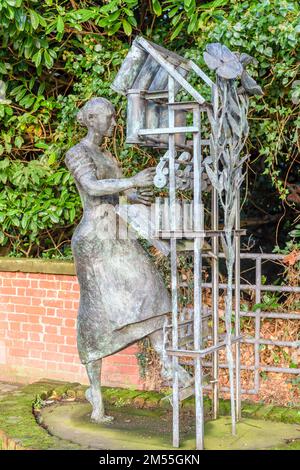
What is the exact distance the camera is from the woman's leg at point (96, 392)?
4949 millimetres

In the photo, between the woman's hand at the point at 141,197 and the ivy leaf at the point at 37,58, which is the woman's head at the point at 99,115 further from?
the ivy leaf at the point at 37,58

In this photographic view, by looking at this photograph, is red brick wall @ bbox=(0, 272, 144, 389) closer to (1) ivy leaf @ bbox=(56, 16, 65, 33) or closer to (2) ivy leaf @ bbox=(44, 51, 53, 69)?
(2) ivy leaf @ bbox=(44, 51, 53, 69)

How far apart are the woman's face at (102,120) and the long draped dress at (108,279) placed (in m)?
0.13

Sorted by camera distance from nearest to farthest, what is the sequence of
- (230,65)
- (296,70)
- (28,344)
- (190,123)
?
(230,65), (296,70), (190,123), (28,344)

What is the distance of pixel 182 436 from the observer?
4680mm

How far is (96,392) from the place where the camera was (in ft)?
16.4

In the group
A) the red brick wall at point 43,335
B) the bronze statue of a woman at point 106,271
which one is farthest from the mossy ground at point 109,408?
the bronze statue of a woman at point 106,271

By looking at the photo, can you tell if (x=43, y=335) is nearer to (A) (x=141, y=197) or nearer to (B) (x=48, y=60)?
(A) (x=141, y=197)

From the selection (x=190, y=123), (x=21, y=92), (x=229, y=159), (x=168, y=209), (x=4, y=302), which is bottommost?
(x=4, y=302)

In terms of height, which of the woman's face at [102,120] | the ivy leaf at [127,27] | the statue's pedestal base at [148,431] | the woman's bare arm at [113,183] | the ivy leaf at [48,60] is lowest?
the statue's pedestal base at [148,431]

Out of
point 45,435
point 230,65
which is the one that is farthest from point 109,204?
point 45,435

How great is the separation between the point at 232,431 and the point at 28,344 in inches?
101

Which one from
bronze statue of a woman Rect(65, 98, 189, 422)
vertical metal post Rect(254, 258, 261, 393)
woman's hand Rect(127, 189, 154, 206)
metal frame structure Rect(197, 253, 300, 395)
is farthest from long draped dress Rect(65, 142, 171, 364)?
vertical metal post Rect(254, 258, 261, 393)

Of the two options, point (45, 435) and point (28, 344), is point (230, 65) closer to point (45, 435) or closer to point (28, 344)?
Answer: point (45, 435)
